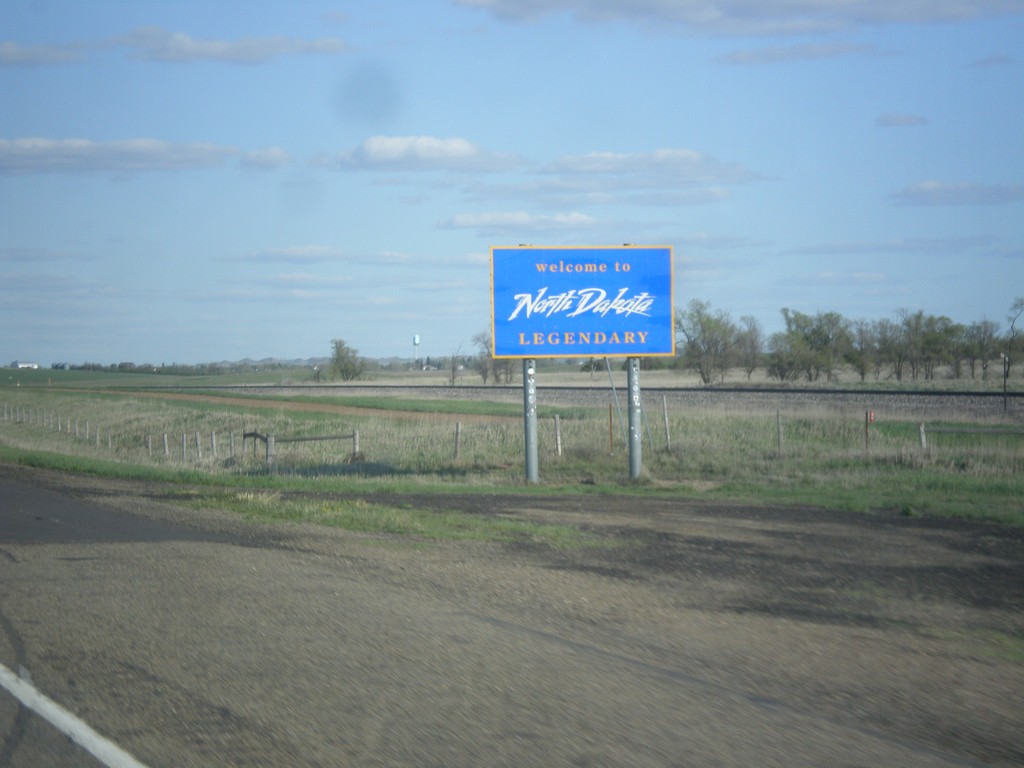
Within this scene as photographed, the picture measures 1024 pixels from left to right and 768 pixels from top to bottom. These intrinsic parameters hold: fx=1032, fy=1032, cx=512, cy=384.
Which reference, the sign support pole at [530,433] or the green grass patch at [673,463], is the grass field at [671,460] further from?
the sign support pole at [530,433]

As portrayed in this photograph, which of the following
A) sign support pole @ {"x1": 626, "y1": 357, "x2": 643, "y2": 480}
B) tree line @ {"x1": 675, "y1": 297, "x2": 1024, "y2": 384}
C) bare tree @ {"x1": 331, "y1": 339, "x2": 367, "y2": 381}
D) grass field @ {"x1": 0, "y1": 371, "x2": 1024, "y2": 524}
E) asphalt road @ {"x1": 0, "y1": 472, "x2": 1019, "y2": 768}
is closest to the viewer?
asphalt road @ {"x1": 0, "y1": 472, "x2": 1019, "y2": 768}

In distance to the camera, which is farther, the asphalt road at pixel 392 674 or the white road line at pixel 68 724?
the asphalt road at pixel 392 674

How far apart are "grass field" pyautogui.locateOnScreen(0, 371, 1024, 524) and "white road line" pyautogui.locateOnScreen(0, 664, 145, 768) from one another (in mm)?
15228

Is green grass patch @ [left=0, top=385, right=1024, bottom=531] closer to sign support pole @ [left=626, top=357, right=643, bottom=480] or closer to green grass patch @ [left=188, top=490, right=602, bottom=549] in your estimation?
sign support pole @ [left=626, top=357, right=643, bottom=480]

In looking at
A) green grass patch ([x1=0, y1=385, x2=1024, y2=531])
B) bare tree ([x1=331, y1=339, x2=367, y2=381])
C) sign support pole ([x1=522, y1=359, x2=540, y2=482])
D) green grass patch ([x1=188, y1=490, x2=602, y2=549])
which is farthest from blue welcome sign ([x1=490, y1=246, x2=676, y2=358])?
bare tree ([x1=331, y1=339, x2=367, y2=381])

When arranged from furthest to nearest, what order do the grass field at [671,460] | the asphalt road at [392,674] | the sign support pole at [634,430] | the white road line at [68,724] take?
1. the sign support pole at [634,430]
2. the grass field at [671,460]
3. the asphalt road at [392,674]
4. the white road line at [68,724]

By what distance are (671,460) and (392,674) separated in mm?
22399

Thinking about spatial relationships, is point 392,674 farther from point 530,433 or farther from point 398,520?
point 530,433

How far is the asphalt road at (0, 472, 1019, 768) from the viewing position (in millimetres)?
5938

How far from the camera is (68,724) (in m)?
6.23

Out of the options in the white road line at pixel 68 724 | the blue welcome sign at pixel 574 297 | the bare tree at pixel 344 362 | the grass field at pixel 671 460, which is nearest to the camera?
the white road line at pixel 68 724

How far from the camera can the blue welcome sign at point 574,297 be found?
86.2ft

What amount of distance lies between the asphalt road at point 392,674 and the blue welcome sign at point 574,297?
14.4 metres

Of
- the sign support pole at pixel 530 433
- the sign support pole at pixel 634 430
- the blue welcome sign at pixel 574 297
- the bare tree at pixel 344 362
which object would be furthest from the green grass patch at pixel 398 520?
the bare tree at pixel 344 362
